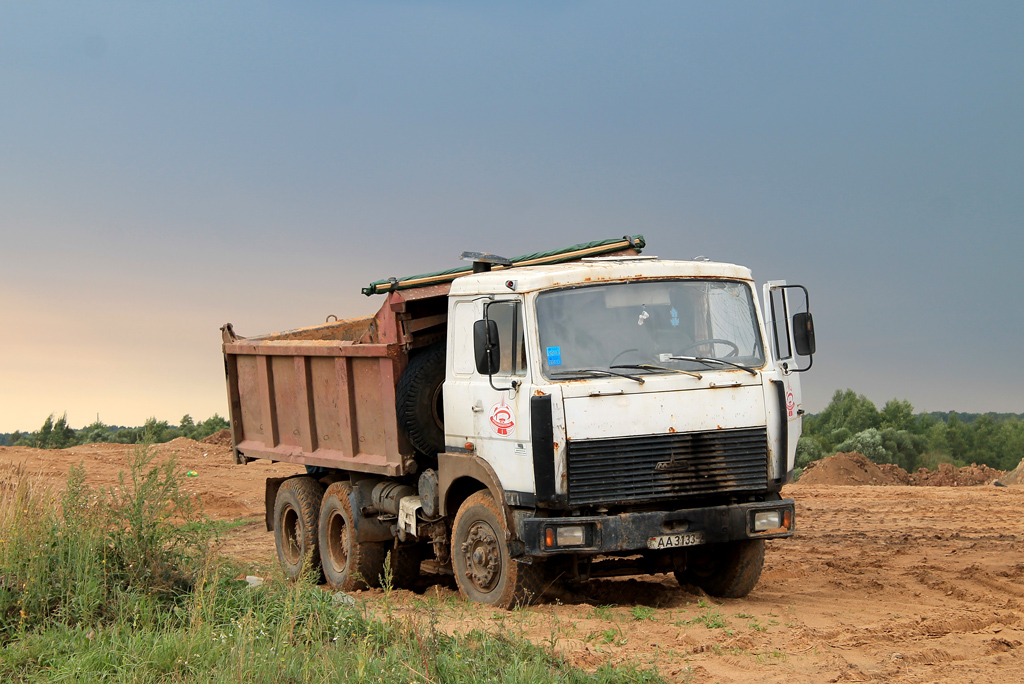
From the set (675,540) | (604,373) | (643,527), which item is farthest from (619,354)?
(675,540)

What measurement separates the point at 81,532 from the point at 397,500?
9.80 feet

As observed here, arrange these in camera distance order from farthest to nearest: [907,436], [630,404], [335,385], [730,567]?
[907,436], [335,385], [730,567], [630,404]

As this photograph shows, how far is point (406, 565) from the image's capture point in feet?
35.4

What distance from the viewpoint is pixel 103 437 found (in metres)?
32.1

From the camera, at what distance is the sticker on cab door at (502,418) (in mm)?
7922

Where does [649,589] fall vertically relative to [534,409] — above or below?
below

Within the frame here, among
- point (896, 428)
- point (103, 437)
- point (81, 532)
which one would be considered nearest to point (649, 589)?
point (81, 532)

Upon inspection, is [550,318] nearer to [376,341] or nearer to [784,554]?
[376,341]

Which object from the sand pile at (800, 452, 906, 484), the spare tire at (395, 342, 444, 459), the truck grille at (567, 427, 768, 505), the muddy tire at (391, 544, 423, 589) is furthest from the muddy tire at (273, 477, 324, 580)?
the sand pile at (800, 452, 906, 484)

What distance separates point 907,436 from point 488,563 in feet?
64.5

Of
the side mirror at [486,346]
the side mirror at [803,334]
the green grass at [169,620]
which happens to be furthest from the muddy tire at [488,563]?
the side mirror at [803,334]

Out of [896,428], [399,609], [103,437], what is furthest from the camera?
[103,437]

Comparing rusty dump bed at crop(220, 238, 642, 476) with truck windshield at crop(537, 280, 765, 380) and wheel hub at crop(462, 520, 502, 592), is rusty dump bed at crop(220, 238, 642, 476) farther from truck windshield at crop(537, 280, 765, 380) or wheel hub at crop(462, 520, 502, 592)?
truck windshield at crop(537, 280, 765, 380)

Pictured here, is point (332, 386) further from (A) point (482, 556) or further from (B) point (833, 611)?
(B) point (833, 611)
